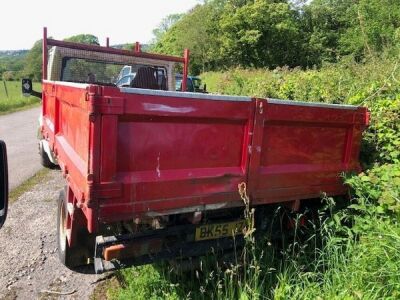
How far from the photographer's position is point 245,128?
125 inches

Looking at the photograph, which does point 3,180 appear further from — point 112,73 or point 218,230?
point 112,73

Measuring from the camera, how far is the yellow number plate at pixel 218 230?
3.30 meters

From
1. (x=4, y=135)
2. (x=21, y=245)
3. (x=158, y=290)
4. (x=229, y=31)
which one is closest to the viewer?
(x=158, y=290)

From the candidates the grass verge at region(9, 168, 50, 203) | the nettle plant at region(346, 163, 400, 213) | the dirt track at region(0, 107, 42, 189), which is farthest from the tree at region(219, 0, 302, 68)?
the nettle plant at region(346, 163, 400, 213)

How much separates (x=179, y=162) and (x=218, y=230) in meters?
0.76

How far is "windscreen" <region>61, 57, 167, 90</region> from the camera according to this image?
617 centimetres

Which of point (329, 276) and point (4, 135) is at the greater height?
point (329, 276)

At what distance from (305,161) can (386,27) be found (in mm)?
26008

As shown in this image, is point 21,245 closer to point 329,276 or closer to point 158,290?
point 158,290

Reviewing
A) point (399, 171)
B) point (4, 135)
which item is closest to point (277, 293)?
point (399, 171)

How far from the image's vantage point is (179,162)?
2965 millimetres

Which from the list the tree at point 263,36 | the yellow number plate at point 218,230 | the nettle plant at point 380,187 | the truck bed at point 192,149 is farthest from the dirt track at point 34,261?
the tree at point 263,36

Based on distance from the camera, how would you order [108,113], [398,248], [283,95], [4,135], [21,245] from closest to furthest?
[108,113] → [398,248] → [21,245] → [283,95] → [4,135]

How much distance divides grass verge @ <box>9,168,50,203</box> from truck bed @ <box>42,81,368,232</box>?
329cm
